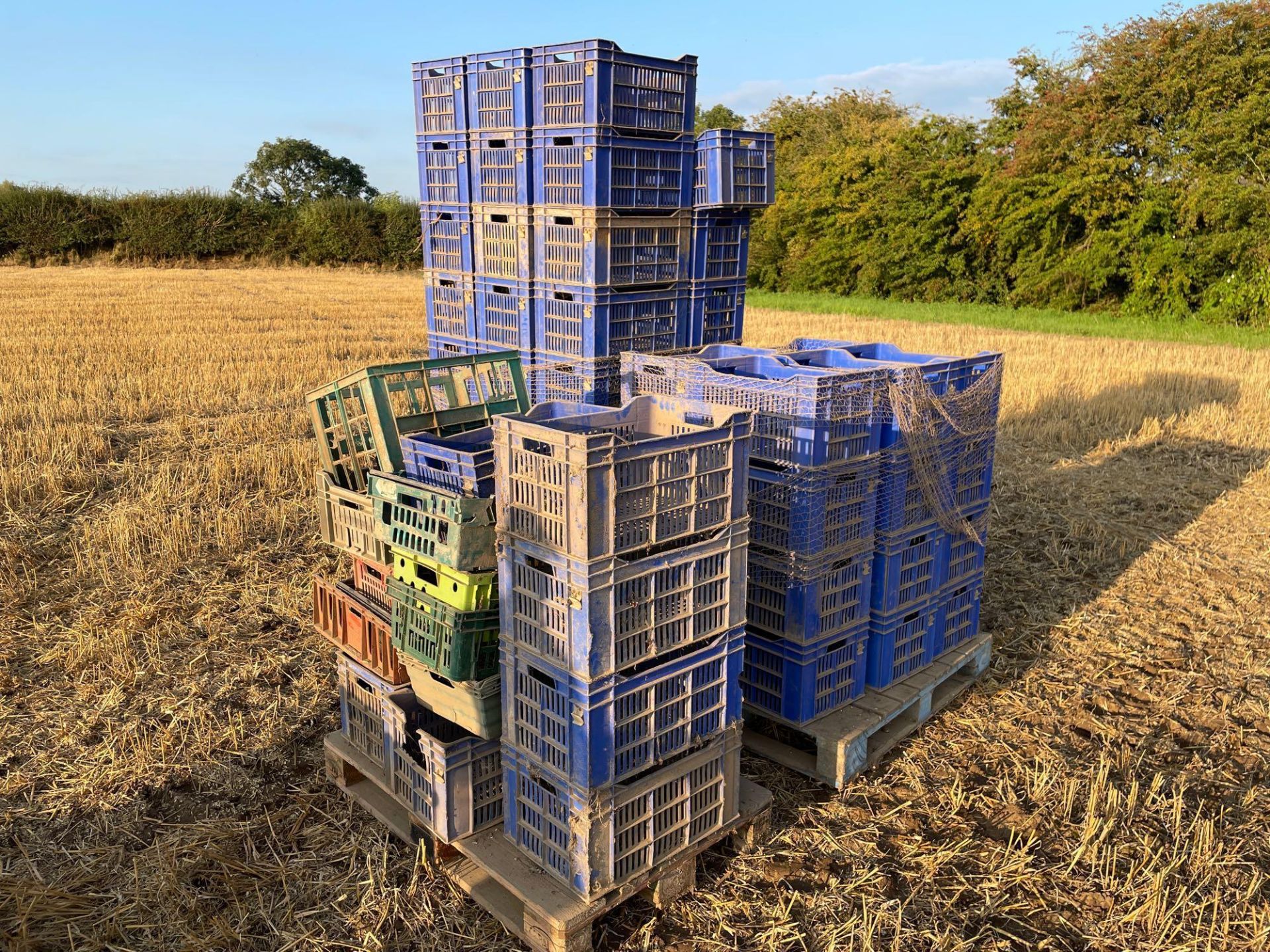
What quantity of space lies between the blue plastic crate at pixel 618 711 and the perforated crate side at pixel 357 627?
34.3 inches

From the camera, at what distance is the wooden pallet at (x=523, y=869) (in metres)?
3.59

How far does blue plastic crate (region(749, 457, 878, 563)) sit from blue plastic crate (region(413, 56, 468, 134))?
428 cm

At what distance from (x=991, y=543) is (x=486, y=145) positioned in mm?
5941

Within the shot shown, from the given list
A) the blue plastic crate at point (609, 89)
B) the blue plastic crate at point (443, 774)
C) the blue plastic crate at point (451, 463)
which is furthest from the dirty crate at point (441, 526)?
the blue plastic crate at point (609, 89)

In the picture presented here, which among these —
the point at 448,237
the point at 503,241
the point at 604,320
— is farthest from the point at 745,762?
the point at 448,237

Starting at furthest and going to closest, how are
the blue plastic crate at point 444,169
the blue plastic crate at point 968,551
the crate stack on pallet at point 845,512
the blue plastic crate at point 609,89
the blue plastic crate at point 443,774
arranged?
1. the blue plastic crate at point 444,169
2. the blue plastic crate at point 609,89
3. the blue plastic crate at point 968,551
4. the crate stack on pallet at point 845,512
5. the blue plastic crate at point 443,774

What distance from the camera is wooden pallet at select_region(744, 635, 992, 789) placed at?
15.7 feet

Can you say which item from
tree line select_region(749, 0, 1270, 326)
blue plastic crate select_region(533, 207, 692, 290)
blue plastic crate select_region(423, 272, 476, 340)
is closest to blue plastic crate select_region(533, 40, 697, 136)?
blue plastic crate select_region(533, 207, 692, 290)

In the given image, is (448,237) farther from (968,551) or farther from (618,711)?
(618,711)

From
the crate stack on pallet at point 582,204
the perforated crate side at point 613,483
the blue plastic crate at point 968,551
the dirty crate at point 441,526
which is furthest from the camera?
the crate stack on pallet at point 582,204

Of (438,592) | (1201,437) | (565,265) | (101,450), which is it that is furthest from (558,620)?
(1201,437)

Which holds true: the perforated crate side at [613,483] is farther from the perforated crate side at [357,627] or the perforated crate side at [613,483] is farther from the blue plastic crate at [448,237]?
the blue plastic crate at [448,237]

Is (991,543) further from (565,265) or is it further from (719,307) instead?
(565,265)

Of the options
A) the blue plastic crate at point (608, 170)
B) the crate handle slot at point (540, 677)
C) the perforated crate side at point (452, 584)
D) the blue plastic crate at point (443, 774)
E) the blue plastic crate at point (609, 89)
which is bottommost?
the blue plastic crate at point (443, 774)
